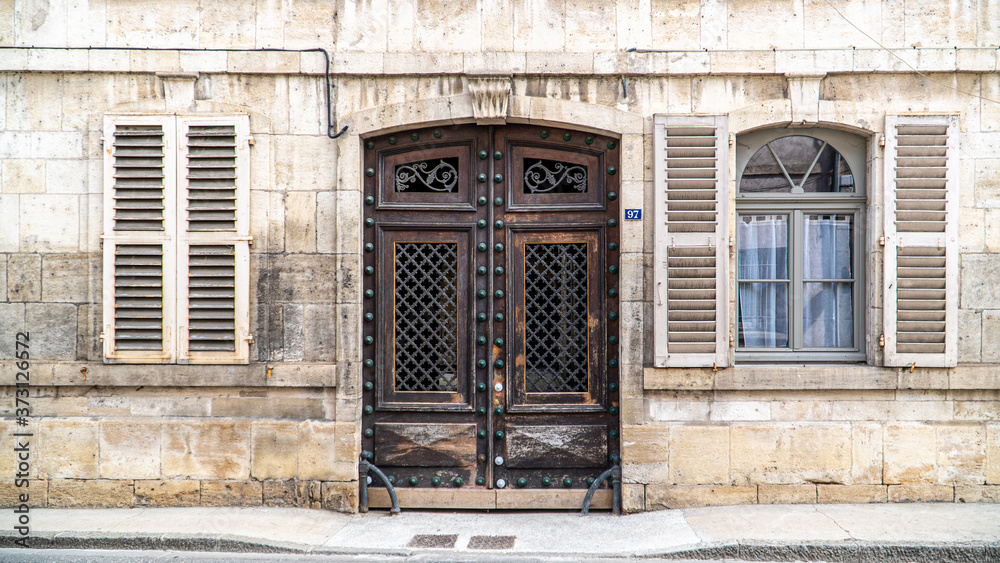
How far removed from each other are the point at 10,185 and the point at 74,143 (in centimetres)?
63

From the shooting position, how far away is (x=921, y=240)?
227 inches

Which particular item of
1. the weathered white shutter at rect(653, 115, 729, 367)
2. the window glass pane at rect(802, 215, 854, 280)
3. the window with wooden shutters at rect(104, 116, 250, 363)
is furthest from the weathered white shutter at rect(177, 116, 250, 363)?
the window glass pane at rect(802, 215, 854, 280)

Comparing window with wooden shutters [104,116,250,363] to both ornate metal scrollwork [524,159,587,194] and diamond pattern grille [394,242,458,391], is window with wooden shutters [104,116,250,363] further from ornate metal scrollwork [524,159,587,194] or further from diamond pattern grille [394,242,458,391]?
ornate metal scrollwork [524,159,587,194]

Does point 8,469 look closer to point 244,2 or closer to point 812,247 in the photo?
point 244,2

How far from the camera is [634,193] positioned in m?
5.85

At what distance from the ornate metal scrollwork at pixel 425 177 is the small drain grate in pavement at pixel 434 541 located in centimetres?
276

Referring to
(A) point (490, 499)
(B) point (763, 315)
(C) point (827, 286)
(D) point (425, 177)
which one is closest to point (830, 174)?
(C) point (827, 286)

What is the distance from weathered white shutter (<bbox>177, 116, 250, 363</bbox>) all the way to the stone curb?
1418 mm

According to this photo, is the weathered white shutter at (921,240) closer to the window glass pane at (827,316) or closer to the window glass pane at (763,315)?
the window glass pane at (827,316)

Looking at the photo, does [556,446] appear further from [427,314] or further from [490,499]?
[427,314]

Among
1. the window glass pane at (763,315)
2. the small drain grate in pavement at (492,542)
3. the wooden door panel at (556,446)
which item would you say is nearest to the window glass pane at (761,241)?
the window glass pane at (763,315)

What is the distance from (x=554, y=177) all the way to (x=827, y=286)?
247 cm

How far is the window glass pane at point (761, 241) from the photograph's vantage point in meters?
6.04

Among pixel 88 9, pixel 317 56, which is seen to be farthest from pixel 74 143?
pixel 317 56
